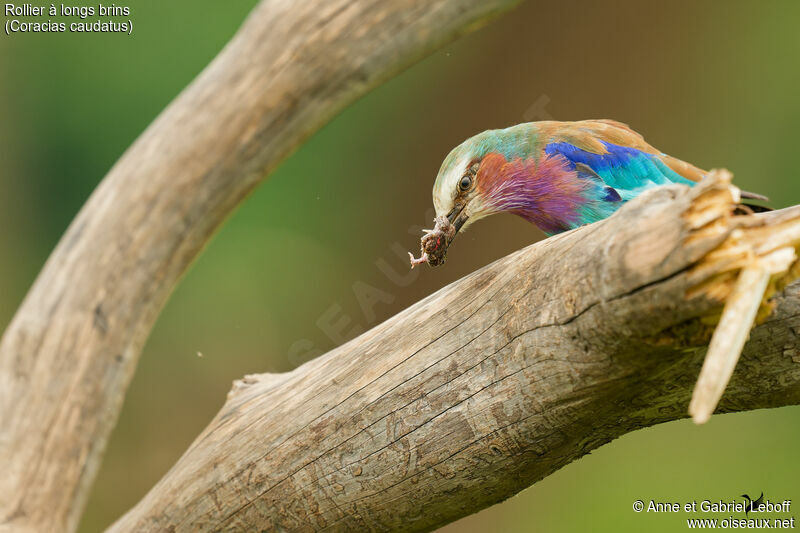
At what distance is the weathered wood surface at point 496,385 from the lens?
1.05m

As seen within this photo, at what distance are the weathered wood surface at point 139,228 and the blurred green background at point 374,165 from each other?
294 cm

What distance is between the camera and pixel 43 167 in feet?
14.7

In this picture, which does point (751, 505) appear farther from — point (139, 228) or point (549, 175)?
point (139, 228)

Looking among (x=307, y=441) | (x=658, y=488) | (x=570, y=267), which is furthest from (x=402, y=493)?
(x=658, y=488)

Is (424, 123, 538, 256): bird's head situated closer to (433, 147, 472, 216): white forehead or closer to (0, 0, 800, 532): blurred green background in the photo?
(433, 147, 472, 216): white forehead

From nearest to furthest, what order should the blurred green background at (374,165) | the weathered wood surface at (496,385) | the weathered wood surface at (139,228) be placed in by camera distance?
the weathered wood surface at (496,385)
the weathered wood surface at (139,228)
the blurred green background at (374,165)

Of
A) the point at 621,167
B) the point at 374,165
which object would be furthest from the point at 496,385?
the point at 374,165

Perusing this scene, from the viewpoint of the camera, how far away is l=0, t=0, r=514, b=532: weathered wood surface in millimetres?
1204

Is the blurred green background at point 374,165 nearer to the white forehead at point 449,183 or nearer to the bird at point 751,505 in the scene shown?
the bird at point 751,505

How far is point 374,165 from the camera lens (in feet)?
15.2

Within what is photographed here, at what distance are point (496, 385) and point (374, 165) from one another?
3.34 metres

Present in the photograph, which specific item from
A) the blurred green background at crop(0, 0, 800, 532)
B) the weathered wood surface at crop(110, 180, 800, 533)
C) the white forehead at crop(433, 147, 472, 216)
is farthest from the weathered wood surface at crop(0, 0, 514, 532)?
the blurred green background at crop(0, 0, 800, 532)

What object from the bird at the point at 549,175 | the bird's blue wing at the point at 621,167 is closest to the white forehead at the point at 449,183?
the bird at the point at 549,175

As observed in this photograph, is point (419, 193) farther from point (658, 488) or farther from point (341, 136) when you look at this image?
point (658, 488)
